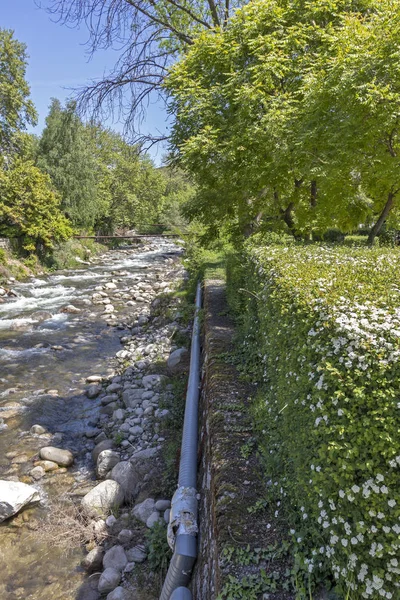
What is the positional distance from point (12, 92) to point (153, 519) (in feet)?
86.8

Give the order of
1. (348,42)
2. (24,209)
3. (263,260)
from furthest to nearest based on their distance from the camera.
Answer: (24,209) → (348,42) → (263,260)

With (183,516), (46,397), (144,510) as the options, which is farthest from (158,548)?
(46,397)

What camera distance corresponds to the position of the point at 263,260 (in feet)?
14.2

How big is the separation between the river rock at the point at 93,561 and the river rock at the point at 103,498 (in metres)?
0.49

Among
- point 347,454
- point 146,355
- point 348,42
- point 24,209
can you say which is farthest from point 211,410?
point 24,209

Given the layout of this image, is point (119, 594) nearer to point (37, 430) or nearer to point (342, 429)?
point (342, 429)

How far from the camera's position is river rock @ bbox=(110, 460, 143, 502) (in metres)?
4.37

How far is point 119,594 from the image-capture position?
310cm

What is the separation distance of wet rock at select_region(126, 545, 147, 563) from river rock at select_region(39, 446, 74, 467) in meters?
1.97

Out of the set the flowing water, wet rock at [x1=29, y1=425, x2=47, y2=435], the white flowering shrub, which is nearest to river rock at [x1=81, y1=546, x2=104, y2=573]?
the flowing water

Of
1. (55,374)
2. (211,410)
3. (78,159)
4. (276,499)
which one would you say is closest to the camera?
(276,499)

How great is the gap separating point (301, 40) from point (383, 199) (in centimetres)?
358

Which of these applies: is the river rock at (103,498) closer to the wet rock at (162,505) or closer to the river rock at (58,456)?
the wet rock at (162,505)

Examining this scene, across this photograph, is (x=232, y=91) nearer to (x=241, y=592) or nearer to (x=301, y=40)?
(x=301, y=40)
